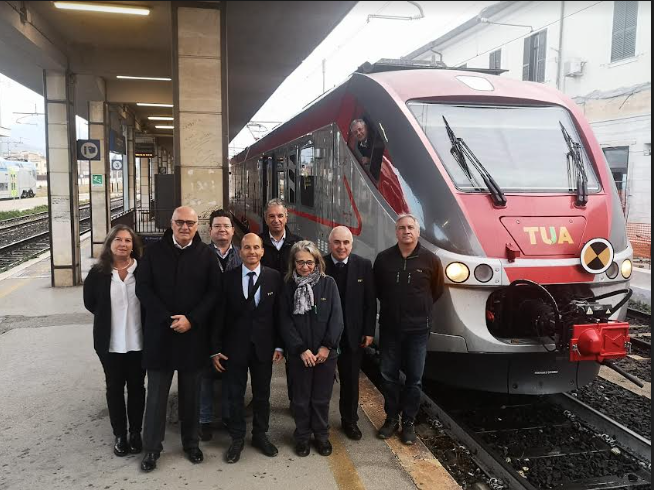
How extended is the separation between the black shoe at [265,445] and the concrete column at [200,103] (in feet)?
9.86

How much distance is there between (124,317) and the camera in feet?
12.8

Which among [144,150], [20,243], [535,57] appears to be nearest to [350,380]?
[20,243]

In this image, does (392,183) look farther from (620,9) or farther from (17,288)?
(620,9)

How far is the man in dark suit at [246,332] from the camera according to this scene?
3912 millimetres

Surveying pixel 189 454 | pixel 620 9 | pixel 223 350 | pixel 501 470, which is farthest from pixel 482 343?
pixel 620 9

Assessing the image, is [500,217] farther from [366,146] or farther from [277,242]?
[277,242]

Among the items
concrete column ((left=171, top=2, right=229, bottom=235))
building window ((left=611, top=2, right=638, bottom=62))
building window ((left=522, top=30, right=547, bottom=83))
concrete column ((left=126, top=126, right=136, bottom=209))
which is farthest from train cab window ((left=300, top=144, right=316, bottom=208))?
concrete column ((left=126, top=126, right=136, bottom=209))

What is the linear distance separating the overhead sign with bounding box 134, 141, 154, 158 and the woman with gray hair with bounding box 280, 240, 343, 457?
1917 cm

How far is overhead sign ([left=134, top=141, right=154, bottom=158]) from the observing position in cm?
2166

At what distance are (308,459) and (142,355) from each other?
137 cm

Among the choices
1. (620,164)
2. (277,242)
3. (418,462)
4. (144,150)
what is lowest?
(418,462)

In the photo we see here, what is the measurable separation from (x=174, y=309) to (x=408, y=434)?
1.99 metres

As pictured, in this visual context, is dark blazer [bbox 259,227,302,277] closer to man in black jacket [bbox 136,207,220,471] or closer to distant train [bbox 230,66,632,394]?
man in black jacket [bbox 136,207,220,471]

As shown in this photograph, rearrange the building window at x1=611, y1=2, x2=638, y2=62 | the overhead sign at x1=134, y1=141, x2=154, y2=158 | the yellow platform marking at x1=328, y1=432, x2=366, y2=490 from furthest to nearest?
the overhead sign at x1=134, y1=141, x2=154, y2=158, the building window at x1=611, y1=2, x2=638, y2=62, the yellow platform marking at x1=328, y1=432, x2=366, y2=490
